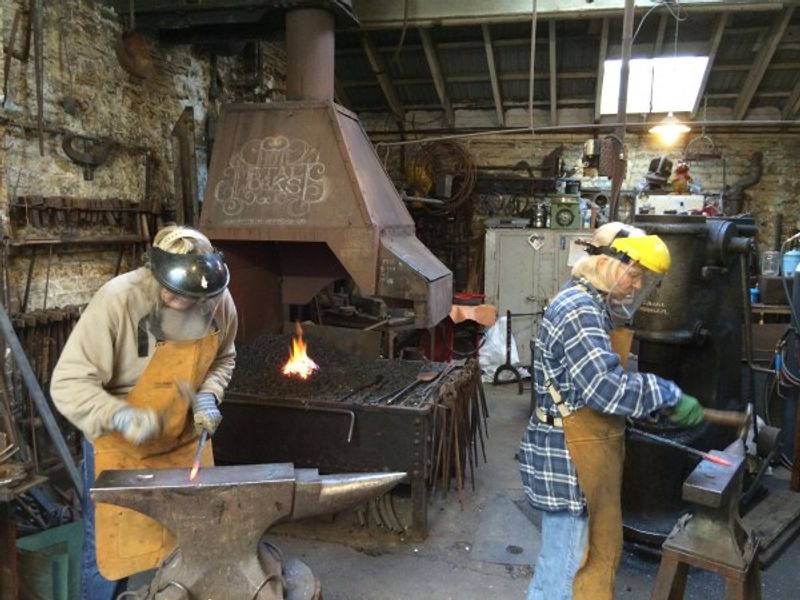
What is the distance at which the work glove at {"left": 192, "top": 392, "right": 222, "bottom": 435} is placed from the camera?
7.47 feet

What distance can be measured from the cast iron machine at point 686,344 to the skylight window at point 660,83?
4893mm

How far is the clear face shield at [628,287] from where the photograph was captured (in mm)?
2250

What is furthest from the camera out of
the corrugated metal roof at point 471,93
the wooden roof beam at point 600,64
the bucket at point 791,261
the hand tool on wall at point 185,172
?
the corrugated metal roof at point 471,93

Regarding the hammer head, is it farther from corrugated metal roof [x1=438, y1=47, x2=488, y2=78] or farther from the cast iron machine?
corrugated metal roof [x1=438, y1=47, x2=488, y2=78]

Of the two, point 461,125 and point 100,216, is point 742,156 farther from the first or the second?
point 100,216

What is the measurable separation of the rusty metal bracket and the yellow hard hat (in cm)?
355

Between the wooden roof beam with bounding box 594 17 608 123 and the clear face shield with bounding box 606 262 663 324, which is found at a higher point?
the wooden roof beam with bounding box 594 17 608 123

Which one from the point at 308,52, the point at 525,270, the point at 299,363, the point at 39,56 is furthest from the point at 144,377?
the point at 525,270

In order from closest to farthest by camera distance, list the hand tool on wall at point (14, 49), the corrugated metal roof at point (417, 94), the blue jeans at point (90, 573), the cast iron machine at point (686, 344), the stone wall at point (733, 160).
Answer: the blue jeans at point (90, 573) → the cast iron machine at point (686, 344) → the hand tool on wall at point (14, 49) → the stone wall at point (733, 160) → the corrugated metal roof at point (417, 94)

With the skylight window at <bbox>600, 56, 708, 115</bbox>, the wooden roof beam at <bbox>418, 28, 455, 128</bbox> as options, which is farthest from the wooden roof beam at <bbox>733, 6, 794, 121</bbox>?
the wooden roof beam at <bbox>418, 28, 455, 128</bbox>

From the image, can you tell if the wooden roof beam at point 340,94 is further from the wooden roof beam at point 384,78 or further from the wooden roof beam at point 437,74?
the wooden roof beam at point 437,74

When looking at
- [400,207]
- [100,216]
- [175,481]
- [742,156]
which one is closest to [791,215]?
[742,156]

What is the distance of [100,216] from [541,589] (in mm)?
3694

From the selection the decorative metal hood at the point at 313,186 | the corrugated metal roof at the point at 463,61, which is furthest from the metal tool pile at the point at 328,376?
the corrugated metal roof at the point at 463,61
